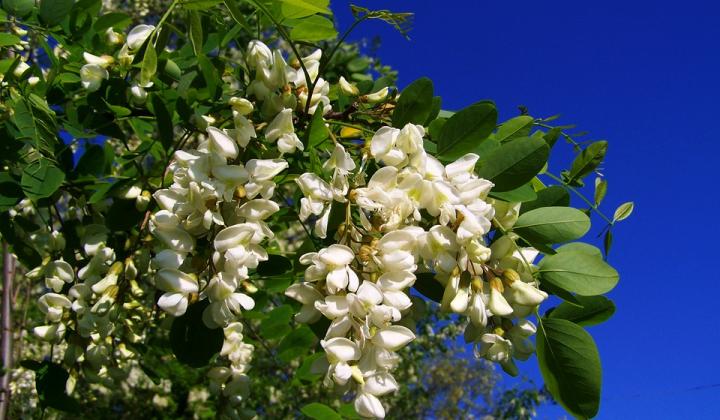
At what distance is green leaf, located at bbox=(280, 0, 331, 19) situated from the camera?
902 mm

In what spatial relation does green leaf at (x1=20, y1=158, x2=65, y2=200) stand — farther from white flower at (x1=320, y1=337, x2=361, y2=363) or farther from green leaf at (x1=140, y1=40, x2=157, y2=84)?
white flower at (x1=320, y1=337, x2=361, y2=363)

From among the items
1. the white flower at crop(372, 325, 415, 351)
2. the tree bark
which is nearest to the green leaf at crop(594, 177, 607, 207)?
the white flower at crop(372, 325, 415, 351)

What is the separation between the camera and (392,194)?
2.63ft

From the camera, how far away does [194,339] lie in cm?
95

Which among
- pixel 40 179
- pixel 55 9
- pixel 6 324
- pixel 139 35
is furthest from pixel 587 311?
pixel 6 324

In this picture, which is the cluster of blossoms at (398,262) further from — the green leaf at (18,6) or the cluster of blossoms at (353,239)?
the green leaf at (18,6)

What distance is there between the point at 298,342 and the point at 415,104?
1.76 feet

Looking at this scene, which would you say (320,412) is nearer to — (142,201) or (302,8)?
(142,201)

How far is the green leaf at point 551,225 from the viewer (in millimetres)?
895

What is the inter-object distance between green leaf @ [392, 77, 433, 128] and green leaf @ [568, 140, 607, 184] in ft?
0.94

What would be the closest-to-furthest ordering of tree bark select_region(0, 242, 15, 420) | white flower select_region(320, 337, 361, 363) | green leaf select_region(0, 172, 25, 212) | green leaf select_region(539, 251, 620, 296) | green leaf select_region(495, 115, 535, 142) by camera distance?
white flower select_region(320, 337, 361, 363) → green leaf select_region(539, 251, 620, 296) → green leaf select_region(495, 115, 535, 142) → green leaf select_region(0, 172, 25, 212) → tree bark select_region(0, 242, 15, 420)

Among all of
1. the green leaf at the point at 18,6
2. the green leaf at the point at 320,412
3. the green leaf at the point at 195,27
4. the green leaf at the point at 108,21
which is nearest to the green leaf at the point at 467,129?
the green leaf at the point at 195,27

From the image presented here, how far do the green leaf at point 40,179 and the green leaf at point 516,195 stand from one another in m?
0.73

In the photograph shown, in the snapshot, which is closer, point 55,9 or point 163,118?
point 163,118
